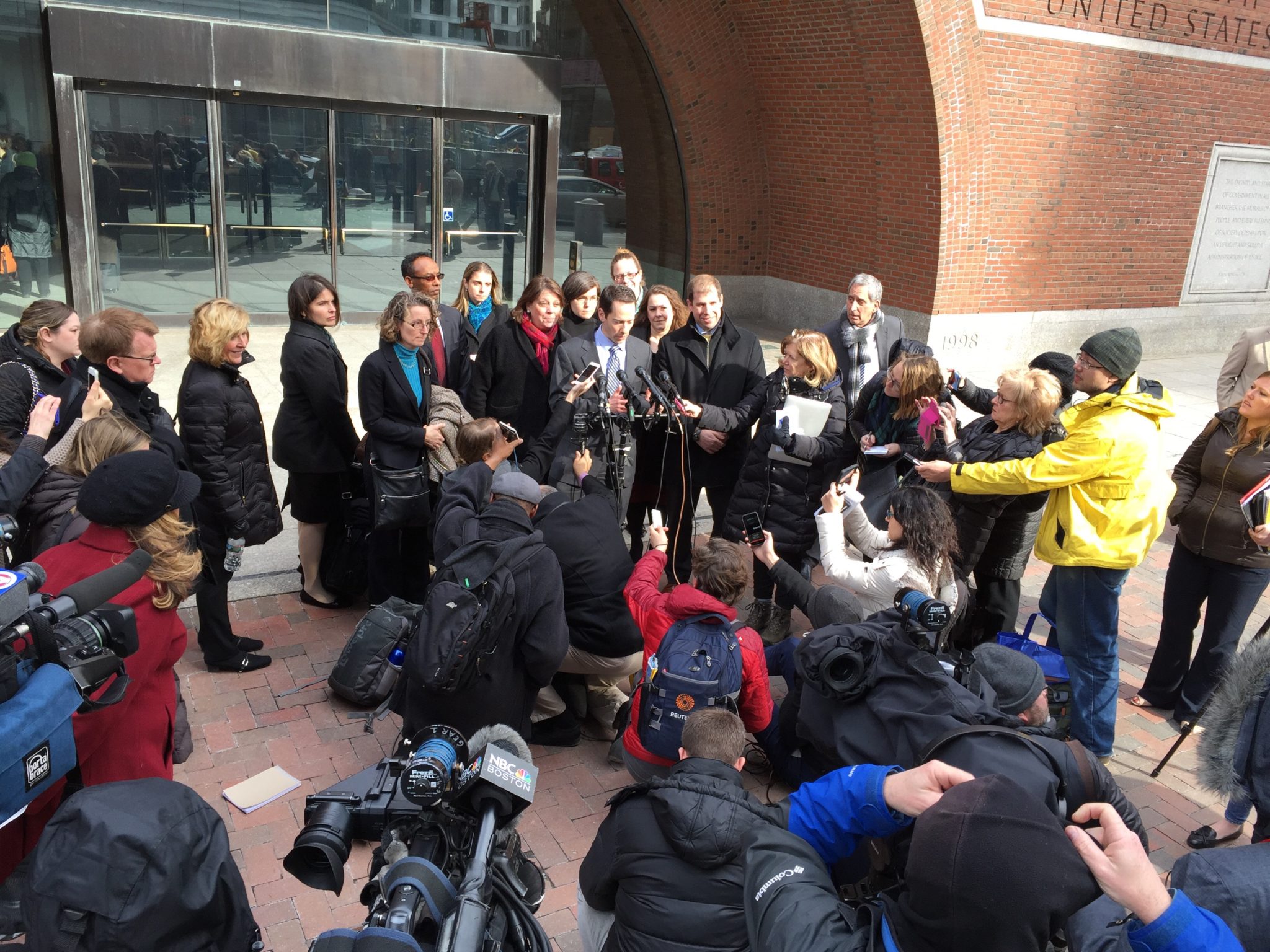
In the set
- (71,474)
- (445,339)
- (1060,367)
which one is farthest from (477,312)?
(1060,367)

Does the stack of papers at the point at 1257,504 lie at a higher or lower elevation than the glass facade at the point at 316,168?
lower

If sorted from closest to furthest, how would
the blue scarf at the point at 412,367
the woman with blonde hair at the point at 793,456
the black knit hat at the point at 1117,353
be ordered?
the black knit hat at the point at 1117,353 < the blue scarf at the point at 412,367 < the woman with blonde hair at the point at 793,456

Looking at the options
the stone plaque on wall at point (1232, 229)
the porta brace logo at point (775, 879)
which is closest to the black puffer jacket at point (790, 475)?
the porta brace logo at point (775, 879)

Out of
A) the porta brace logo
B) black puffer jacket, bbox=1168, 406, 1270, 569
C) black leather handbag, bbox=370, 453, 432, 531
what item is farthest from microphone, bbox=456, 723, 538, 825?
black puffer jacket, bbox=1168, 406, 1270, 569

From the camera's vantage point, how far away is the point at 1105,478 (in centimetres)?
472

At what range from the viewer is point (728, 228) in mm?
15883

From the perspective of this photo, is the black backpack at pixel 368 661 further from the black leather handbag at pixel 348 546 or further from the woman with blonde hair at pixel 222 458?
the black leather handbag at pixel 348 546

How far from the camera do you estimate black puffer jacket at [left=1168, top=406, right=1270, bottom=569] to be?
16.3 ft

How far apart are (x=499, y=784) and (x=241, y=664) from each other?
136 inches

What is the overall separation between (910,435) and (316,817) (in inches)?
161

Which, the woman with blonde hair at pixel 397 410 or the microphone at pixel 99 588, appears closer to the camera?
the microphone at pixel 99 588

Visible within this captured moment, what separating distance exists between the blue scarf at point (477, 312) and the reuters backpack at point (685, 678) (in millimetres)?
3637

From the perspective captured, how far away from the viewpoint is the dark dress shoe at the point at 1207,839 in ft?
14.3

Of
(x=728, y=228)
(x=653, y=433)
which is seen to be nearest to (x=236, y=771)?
(x=653, y=433)
